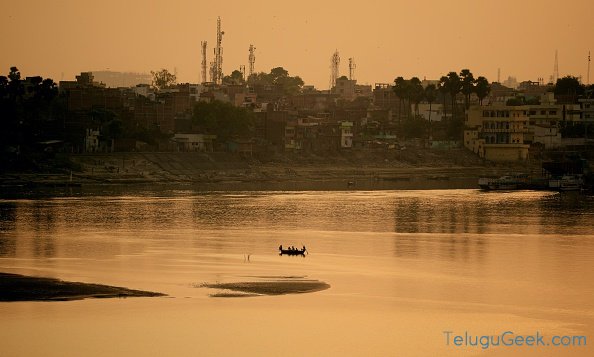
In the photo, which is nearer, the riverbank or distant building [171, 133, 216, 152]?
the riverbank

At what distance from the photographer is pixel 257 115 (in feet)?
467

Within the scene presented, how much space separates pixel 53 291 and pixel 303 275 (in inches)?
423

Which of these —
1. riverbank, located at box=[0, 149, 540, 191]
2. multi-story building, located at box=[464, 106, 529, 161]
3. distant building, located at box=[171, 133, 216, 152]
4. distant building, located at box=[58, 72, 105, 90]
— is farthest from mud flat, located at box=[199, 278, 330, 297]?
multi-story building, located at box=[464, 106, 529, 161]

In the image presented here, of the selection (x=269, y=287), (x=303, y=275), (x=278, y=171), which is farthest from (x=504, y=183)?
(x=269, y=287)

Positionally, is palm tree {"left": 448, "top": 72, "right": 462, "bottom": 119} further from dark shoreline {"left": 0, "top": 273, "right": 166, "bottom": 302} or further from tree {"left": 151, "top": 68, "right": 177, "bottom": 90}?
dark shoreline {"left": 0, "top": 273, "right": 166, "bottom": 302}

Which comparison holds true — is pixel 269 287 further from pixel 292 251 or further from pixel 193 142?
pixel 193 142

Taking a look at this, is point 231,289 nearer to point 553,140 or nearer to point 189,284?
point 189,284

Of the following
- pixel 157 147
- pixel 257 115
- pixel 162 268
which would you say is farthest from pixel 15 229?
pixel 257 115

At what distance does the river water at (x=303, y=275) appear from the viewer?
34375 millimetres

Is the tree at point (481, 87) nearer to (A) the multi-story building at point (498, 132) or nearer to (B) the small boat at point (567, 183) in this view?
(A) the multi-story building at point (498, 132)

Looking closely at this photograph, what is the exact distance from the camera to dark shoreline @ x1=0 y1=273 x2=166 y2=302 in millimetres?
39688

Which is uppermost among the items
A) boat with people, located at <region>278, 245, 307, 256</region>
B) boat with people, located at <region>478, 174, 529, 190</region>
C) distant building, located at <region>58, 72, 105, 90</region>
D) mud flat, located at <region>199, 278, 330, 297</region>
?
distant building, located at <region>58, 72, 105, 90</region>

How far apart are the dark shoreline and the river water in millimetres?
1008

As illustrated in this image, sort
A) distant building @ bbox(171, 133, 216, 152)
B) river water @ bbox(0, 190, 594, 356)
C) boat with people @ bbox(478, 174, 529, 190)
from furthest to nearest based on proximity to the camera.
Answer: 1. distant building @ bbox(171, 133, 216, 152)
2. boat with people @ bbox(478, 174, 529, 190)
3. river water @ bbox(0, 190, 594, 356)
